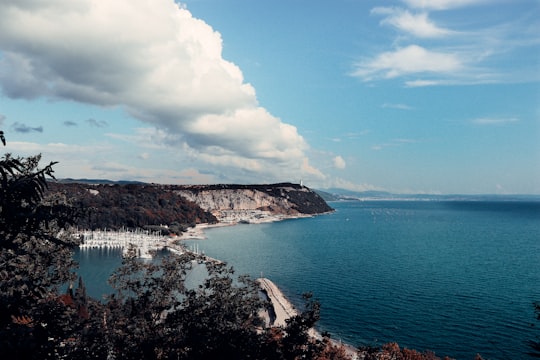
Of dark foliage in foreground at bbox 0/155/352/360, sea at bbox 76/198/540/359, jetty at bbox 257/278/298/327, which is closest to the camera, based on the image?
dark foliage in foreground at bbox 0/155/352/360

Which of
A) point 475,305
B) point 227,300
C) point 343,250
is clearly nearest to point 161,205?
point 343,250

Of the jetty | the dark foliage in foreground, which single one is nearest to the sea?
the jetty

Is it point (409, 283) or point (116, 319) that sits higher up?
point (116, 319)

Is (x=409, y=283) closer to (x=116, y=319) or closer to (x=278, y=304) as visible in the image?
(x=278, y=304)

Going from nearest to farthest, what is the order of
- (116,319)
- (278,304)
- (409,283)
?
(116,319), (278,304), (409,283)

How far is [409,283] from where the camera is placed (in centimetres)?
6356

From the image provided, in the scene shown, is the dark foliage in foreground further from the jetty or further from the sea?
the jetty

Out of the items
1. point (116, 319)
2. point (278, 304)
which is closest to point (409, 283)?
point (278, 304)

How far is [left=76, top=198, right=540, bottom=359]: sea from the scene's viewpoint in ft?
136

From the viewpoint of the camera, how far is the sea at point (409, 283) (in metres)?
41.5

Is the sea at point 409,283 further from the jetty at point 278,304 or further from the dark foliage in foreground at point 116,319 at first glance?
the dark foliage in foreground at point 116,319

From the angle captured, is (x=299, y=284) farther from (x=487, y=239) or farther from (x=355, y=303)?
(x=487, y=239)

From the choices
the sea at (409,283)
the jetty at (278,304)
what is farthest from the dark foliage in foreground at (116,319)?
the jetty at (278,304)

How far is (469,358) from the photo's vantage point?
118ft
